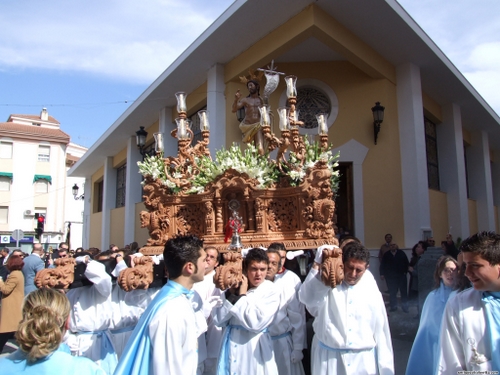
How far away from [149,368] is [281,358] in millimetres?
1851

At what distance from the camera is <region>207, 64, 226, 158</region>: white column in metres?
10.3

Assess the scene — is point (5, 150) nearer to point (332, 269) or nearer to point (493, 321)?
point (332, 269)

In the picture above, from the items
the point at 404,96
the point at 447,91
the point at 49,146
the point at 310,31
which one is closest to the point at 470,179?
the point at 447,91

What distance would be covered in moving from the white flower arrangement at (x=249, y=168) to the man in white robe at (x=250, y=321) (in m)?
2.06

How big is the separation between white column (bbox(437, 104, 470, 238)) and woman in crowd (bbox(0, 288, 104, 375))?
40.4ft

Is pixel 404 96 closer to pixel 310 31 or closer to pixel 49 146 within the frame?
pixel 310 31

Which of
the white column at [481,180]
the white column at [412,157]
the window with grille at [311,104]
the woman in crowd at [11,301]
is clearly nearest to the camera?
the woman in crowd at [11,301]

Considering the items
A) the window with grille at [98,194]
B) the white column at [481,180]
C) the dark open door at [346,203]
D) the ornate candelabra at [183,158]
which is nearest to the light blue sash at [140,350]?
the ornate candelabra at [183,158]

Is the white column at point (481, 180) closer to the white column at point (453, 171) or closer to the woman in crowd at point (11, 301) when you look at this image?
the white column at point (453, 171)

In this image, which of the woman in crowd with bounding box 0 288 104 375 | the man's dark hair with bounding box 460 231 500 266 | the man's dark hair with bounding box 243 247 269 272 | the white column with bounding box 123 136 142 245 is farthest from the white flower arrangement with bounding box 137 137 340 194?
the white column with bounding box 123 136 142 245

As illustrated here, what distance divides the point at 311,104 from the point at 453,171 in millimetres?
5102

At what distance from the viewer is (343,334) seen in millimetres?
3422

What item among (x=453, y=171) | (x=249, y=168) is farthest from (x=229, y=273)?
(x=453, y=171)

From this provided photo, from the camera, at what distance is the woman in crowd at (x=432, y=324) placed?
10.9 feet
